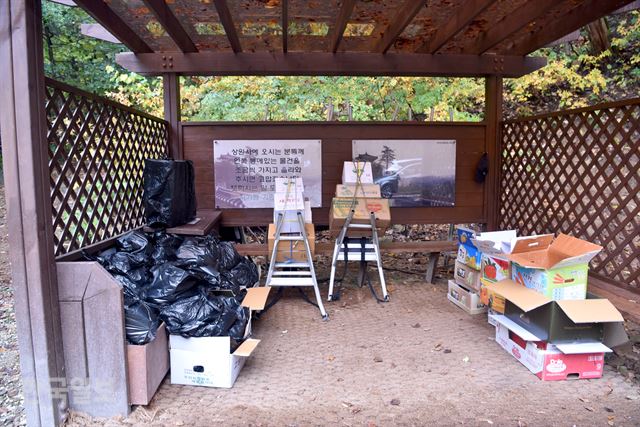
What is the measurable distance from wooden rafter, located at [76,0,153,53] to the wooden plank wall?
940mm

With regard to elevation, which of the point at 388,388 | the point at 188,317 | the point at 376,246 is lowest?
the point at 388,388

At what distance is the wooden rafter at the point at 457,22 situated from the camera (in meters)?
3.39

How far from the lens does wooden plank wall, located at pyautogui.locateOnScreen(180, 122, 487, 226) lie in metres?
4.94

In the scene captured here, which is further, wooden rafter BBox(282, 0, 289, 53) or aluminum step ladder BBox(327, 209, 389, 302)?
aluminum step ladder BBox(327, 209, 389, 302)

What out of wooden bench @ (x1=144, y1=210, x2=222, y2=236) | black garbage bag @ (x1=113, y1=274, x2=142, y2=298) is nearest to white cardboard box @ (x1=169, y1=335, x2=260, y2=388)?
black garbage bag @ (x1=113, y1=274, x2=142, y2=298)

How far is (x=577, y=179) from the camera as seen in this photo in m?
4.04

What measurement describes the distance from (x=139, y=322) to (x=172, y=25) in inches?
103

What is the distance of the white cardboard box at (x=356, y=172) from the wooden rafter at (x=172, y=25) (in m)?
2.04

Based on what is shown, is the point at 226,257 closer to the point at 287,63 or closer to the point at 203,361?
the point at 203,361

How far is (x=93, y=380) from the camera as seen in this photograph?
2.32 m

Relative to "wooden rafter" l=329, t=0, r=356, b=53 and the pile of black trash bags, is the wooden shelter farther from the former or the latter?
the pile of black trash bags

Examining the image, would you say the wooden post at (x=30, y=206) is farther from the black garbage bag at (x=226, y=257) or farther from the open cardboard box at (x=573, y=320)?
the open cardboard box at (x=573, y=320)

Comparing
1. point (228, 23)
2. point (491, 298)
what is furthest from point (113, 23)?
point (491, 298)

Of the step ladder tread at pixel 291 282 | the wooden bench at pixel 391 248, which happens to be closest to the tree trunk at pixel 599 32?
the wooden bench at pixel 391 248
